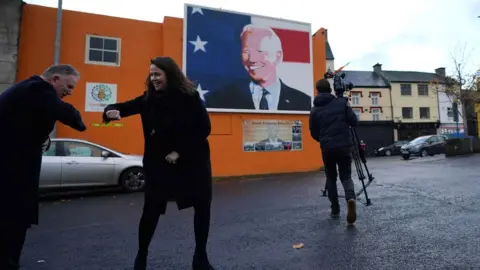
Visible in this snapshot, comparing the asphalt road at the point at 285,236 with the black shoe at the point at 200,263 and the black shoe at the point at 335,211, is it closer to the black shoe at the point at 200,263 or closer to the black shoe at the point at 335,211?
the black shoe at the point at 335,211

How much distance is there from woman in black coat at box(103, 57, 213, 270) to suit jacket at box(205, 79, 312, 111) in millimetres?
10376

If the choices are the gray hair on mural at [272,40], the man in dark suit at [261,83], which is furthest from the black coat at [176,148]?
the gray hair on mural at [272,40]

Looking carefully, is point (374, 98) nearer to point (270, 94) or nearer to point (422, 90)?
point (422, 90)

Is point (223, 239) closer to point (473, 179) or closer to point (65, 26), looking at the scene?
point (473, 179)

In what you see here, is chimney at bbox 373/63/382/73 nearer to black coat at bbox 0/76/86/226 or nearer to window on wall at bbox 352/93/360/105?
window on wall at bbox 352/93/360/105

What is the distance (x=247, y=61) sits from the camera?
13.9 meters

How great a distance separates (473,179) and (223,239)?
296 inches

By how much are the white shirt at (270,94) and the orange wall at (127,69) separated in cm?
49

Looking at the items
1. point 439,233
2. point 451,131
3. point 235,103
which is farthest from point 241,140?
point 451,131

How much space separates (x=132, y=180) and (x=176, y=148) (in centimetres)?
689

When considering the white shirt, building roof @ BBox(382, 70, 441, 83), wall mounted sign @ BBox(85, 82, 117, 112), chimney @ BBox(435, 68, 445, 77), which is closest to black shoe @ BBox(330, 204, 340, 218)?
the white shirt

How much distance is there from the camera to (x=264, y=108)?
45.5 ft

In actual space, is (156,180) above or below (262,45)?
below

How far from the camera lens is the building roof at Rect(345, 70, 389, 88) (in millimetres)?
39684
